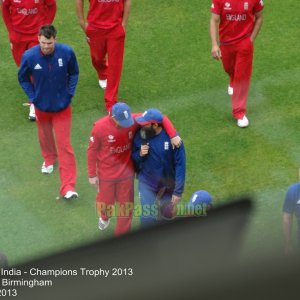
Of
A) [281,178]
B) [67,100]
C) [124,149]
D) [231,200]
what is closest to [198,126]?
[281,178]

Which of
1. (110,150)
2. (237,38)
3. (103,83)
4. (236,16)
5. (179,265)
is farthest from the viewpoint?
(103,83)

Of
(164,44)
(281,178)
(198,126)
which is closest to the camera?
(281,178)

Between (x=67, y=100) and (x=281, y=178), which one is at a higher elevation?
(x=67, y=100)

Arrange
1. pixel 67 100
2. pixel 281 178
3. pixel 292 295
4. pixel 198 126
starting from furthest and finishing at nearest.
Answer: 1. pixel 198 126
2. pixel 281 178
3. pixel 67 100
4. pixel 292 295

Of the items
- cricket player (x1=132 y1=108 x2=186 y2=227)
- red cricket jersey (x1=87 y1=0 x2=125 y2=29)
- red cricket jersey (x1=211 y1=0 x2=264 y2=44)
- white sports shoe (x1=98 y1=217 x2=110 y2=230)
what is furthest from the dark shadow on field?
red cricket jersey (x1=87 y1=0 x2=125 y2=29)

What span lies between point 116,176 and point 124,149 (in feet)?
0.88

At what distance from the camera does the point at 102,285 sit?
0.64 meters

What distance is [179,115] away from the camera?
7.68 m

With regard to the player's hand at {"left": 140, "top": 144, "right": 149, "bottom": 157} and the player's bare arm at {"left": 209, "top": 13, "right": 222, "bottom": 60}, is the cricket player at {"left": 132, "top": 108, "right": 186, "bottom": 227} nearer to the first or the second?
the player's hand at {"left": 140, "top": 144, "right": 149, "bottom": 157}

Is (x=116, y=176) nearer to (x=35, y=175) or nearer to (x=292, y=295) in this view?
(x=35, y=175)

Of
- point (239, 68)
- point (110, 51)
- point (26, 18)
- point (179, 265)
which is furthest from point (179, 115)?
point (179, 265)

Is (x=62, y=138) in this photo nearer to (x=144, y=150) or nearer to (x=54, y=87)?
(x=54, y=87)

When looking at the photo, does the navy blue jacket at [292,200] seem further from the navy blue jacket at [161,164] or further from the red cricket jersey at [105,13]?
the red cricket jersey at [105,13]

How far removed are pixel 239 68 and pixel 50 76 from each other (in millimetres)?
2210
